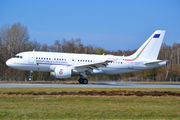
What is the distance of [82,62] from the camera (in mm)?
31531

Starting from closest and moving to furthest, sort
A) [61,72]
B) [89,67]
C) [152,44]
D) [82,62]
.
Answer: [61,72], [89,67], [82,62], [152,44]

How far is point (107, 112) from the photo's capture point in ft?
34.8

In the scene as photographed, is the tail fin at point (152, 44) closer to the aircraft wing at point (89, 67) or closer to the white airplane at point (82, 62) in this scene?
the white airplane at point (82, 62)

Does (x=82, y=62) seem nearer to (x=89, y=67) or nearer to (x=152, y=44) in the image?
(x=89, y=67)

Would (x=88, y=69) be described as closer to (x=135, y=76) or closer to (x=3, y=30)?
(x=135, y=76)

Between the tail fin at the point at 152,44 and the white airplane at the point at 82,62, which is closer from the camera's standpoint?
the white airplane at the point at 82,62

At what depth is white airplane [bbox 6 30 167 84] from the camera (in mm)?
29750

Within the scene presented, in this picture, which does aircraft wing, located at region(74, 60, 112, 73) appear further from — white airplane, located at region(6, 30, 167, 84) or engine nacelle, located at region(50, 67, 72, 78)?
engine nacelle, located at region(50, 67, 72, 78)

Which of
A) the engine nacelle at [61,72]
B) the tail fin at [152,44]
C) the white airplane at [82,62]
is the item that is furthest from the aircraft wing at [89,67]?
the tail fin at [152,44]

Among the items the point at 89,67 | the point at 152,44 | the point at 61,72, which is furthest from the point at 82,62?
the point at 152,44

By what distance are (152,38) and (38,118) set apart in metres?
28.7

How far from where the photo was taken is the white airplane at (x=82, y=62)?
2975cm

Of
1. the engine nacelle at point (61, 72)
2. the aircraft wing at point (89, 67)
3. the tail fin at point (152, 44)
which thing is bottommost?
the engine nacelle at point (61, 72)

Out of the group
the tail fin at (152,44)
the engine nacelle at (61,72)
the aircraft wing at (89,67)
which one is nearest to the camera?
the engine nacelle at (61,72)
